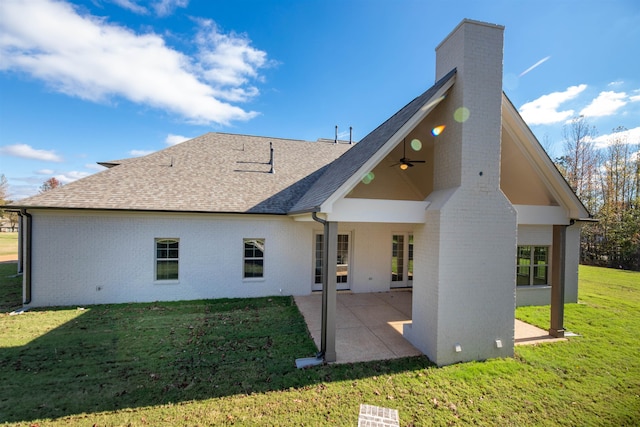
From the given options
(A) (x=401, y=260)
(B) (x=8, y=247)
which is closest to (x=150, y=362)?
(A) (x=401, y=260)

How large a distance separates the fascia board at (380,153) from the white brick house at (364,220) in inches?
1.3

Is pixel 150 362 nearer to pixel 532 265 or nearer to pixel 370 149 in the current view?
pixel 370 149

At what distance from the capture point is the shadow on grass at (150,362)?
4.50 m

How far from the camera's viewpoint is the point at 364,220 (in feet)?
20.5

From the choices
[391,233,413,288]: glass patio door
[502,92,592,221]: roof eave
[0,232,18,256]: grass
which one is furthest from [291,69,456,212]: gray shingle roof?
[0,232,18,256]: grass

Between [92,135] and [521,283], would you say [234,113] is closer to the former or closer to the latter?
[92,135]

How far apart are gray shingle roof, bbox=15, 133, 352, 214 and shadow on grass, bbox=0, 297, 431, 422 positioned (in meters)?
3.75

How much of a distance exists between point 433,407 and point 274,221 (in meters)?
7.76

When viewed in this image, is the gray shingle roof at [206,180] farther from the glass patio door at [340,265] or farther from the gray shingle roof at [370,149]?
the gray shingle roof at [370,149]

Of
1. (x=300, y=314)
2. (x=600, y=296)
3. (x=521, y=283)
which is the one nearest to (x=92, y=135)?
(x=300, y=314)

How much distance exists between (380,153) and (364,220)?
1.56m

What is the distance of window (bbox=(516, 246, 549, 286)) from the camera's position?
1094cm

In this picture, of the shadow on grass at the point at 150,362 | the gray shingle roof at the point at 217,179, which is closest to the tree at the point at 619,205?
the gray shingle roof at the point at 217,179

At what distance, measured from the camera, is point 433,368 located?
18.5 ft
